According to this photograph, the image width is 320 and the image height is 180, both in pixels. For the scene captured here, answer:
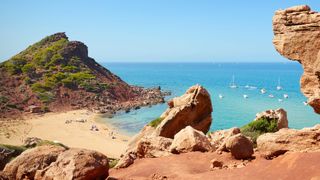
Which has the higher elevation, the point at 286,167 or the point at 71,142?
the point at 286,167

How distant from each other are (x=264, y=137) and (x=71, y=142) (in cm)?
3703

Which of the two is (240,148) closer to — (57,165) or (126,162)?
(126,162)

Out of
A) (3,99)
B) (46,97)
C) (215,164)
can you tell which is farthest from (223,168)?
(46,97)

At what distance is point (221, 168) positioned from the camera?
57.0ft

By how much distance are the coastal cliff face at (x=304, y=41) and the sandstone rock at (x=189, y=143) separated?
592 cm

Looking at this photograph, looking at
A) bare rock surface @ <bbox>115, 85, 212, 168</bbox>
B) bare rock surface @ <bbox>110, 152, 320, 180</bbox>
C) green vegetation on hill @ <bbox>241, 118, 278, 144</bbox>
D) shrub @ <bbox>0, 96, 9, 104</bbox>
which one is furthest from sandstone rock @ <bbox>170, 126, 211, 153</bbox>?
shrub @ <bbox>0, 96, 9, 104</bbox>

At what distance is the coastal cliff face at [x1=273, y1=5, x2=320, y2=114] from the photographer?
663 inches

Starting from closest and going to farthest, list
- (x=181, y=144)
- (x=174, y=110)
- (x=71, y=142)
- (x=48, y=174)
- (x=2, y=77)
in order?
(x=48, y=174) → (x=181, y=144) → (x=174, y=110) → (x=71, y=142) → (x=2, y=77)

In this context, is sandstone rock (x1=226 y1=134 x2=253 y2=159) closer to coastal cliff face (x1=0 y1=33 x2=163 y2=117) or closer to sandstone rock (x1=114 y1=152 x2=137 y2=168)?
sandstone rock (x1=114 y1=152 x2=137 y2=168)

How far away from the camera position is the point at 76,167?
561 inches

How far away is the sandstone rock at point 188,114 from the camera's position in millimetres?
26547

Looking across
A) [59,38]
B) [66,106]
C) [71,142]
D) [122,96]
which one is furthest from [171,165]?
[59,38]

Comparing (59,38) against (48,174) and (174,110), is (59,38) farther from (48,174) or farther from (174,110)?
(48,174)

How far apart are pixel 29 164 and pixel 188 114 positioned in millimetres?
14038
